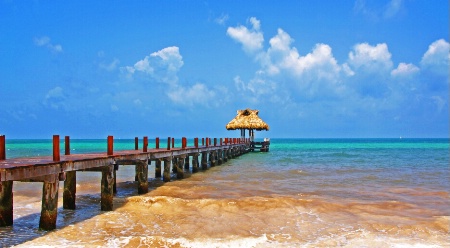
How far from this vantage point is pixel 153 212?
37.3 ft

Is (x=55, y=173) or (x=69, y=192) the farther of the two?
(x=69, y=192)

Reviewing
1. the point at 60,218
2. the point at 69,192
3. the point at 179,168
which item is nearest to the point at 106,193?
the point at 69,192

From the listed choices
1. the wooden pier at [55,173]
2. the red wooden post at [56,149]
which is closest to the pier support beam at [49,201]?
the wooden pier at [55,173]

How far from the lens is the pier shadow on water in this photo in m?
8.47

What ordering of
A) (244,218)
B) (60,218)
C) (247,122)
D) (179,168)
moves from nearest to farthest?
(60,218) → (244,218) → (179,168) → (247,122)

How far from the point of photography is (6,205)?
31.3 feet

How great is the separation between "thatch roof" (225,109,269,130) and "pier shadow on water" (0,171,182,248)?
1162 inches

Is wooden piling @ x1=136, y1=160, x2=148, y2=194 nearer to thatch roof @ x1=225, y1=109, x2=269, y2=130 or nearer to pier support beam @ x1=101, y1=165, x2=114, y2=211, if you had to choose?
pier support beam @ x1=101, y1=165, x2=114, y2=211

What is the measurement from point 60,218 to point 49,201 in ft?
5.68

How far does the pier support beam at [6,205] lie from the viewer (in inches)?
370

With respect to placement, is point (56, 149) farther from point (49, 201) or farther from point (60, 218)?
point (60, 218)

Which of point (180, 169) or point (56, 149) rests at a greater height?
point (56, 149)

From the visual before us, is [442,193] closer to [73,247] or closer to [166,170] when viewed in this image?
[166,170]

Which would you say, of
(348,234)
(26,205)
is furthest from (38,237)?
(348,234)
